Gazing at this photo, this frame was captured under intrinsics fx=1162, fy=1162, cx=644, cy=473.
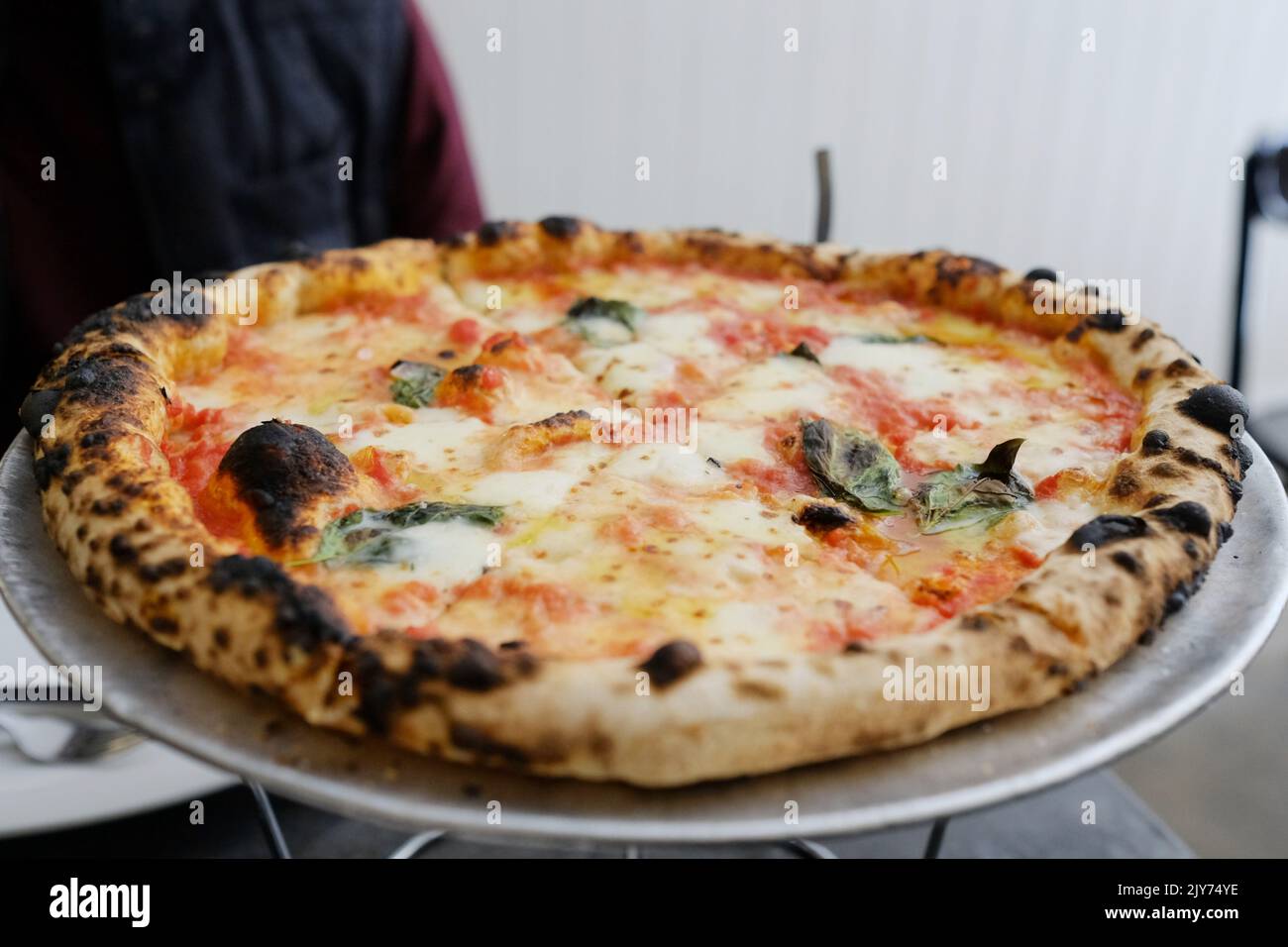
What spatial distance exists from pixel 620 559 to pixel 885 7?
209 inches

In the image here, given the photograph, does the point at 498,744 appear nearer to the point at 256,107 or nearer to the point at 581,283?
the point at 581,283

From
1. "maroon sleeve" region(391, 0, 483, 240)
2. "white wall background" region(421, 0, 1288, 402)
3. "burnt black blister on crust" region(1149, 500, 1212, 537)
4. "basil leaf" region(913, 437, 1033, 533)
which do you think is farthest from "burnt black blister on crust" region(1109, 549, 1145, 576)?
"white wall background" region(421, 0, 1288, 402)

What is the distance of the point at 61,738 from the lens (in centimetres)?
220

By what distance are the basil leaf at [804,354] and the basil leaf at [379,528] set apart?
3.12 feet

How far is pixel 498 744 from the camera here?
140cm

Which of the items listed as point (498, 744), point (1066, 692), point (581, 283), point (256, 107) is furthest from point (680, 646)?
point (256, 107)

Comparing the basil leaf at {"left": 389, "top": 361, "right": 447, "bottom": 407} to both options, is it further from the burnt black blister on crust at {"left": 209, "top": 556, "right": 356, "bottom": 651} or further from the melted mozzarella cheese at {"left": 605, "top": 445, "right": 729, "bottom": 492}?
the burnt black blister on crust at {"left": 209, "top": 556, "right": 356, "bottom": 651}

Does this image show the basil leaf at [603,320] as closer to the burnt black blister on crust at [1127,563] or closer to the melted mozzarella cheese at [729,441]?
the melted mozzarella cheese at [729,441]

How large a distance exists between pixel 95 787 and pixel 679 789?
4.15 ft
